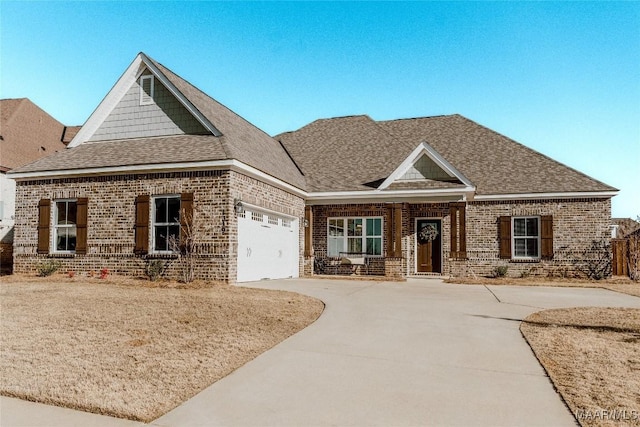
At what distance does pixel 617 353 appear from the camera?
20.3 feet

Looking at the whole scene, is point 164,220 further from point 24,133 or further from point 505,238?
point 24,133

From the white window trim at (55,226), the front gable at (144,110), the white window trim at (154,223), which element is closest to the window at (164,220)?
the white window trim at (154,223)

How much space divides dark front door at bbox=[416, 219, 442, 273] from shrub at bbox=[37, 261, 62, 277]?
42.8 ft

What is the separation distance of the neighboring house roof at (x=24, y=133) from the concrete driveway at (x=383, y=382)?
2552cm

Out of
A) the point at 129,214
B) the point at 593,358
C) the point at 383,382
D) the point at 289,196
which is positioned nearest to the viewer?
the point at 383,382

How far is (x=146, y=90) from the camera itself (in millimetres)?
15375

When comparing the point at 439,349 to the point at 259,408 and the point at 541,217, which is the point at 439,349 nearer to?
the point at 259,408

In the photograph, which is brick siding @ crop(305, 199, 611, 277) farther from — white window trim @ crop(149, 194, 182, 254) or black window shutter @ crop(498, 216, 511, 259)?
white window trim @ crop(149, 194, 182, 254)

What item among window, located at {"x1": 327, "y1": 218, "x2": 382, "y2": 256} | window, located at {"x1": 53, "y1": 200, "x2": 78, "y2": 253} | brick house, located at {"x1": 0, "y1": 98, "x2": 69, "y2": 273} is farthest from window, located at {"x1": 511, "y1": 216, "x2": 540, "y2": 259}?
brick house, located at {"x1": 0, "y1": 98, "x2": 69, "y2": 273}

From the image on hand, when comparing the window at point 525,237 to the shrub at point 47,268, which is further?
the window at point 525,237

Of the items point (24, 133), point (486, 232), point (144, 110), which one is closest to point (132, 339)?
point (144, 110)

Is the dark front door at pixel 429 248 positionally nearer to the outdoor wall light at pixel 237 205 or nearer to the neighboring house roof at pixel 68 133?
the outdoor wall light at pixel 237 205

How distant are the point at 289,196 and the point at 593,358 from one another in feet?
40.9

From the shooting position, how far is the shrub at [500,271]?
60.5ft
